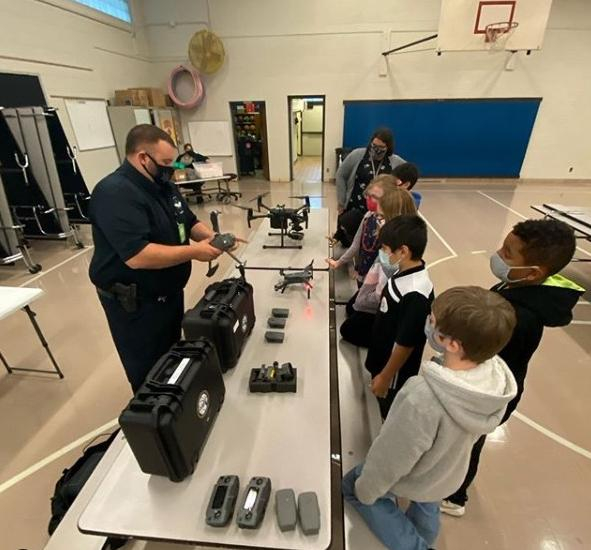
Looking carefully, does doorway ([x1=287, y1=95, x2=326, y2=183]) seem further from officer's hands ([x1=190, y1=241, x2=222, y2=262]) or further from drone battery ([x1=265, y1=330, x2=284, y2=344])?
drone battery ([x1=265, y1=330, x2=284, y2=344])

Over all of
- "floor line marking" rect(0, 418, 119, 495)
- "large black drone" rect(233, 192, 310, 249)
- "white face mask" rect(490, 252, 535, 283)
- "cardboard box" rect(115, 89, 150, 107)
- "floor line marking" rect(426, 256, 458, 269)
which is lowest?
"floor line marking" rect(0, 418, 119, 495)

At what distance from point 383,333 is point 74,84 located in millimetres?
6991

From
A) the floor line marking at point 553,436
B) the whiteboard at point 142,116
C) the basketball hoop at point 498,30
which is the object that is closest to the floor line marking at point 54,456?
the floor line marking at point 553,436

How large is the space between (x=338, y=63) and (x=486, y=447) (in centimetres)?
816

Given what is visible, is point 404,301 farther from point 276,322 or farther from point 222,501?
point 222,501

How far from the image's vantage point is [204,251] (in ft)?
5.08

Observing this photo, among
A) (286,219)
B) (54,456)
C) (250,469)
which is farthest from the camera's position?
(286,219)

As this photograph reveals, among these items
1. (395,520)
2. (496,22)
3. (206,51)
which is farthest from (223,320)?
(206,51)

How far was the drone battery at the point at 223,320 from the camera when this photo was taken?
129 centimetres

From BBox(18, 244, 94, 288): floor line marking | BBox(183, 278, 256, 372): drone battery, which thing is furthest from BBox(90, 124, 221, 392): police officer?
BBox(18, 244, 94, 288): floor line marking

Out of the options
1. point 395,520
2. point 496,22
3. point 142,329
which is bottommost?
point 395,520

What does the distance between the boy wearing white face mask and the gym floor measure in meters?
0.80

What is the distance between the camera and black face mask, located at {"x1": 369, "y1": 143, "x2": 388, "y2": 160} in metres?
2.82

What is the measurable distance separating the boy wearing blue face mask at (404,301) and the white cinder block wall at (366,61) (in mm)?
7660
